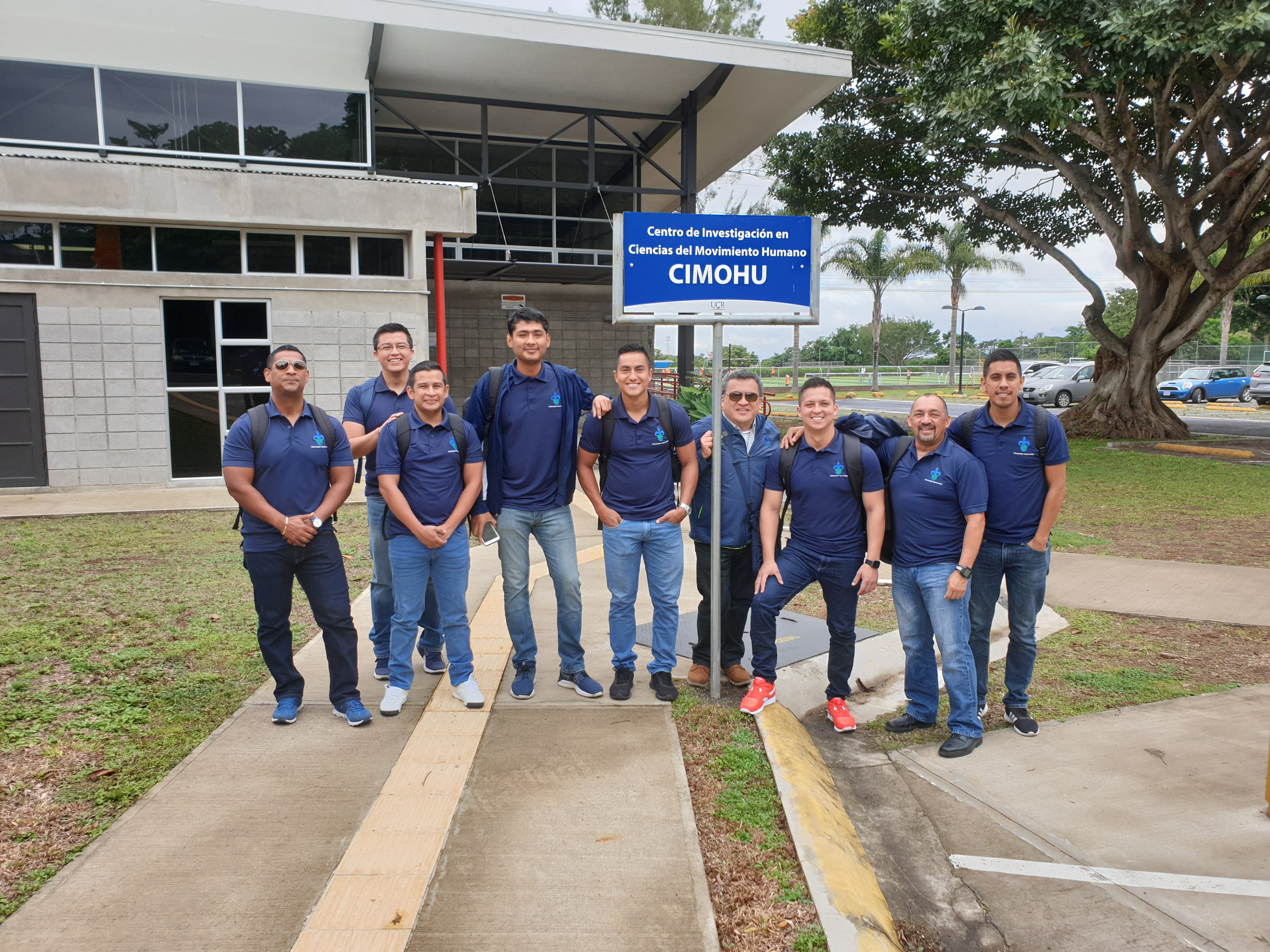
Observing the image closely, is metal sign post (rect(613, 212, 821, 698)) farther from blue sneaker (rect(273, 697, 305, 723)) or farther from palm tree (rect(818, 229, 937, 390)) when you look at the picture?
palm tree (rect(818, 229, 937, 390))

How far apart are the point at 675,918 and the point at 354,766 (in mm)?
1728

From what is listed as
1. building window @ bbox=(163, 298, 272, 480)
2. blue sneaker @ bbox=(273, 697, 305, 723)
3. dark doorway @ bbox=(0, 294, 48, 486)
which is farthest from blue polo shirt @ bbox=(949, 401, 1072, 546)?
dark doorway @ bbox=(0, 294, 48, 486)

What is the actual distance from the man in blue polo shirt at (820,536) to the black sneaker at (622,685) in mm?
592

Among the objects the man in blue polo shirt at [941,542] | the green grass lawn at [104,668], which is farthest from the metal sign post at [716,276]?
the green grass lawn at [104,668]

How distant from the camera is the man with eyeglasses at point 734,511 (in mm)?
4738

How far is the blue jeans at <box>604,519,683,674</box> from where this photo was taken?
4.57 metres

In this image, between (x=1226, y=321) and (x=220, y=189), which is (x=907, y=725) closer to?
(x=220, y=189)

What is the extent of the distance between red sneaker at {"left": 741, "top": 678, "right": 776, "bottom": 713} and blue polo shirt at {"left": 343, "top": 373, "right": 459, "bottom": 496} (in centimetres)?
216

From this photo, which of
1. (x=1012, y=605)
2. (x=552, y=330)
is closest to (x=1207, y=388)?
(x=552, y=330)

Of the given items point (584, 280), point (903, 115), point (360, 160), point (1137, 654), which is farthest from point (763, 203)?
point (1137, 654)

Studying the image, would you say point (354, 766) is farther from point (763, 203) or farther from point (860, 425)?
point (763, 203)

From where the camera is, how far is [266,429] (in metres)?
4.16

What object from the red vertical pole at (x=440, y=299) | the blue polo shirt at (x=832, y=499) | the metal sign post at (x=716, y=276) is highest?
the red vertical pole at (x=440, y=299)

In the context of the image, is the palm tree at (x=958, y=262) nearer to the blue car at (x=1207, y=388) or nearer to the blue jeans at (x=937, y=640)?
the blue car at (x=1207, y=388)
